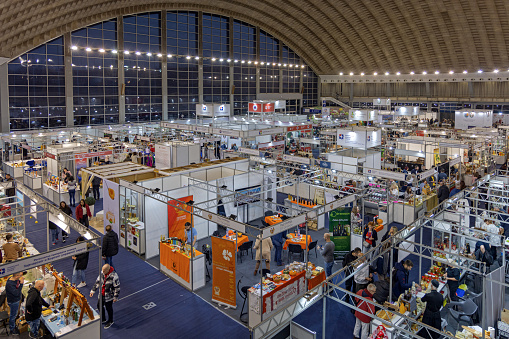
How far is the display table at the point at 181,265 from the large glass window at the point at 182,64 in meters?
26.5

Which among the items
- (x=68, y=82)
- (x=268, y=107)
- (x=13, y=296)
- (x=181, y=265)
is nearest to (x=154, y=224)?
(x=181, y=265)

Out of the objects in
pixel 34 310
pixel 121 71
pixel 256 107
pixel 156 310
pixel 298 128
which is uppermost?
pixel 121 71

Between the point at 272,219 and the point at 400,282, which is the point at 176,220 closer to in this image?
the point at 272,219

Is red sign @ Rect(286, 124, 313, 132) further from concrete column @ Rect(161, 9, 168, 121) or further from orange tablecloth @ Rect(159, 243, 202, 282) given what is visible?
concrete column @ Rect(161, 9, 168, 121)

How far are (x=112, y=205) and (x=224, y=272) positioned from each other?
17.5 feet

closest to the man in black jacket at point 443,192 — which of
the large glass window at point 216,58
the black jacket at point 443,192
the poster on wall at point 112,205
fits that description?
the black jacket at point 443,192

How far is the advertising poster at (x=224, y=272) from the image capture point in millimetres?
8734

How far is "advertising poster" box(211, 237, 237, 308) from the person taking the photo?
8.73 m

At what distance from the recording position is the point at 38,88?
27812 millimetres

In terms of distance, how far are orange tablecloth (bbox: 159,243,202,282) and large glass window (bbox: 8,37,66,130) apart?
22.1 meters

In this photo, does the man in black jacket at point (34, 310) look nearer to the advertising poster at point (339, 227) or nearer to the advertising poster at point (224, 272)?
the advertising poster at point (224, 272)

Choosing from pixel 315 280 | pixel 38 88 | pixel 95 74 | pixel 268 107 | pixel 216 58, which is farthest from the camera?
pixel 216 58

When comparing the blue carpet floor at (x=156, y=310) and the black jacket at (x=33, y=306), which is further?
the blue carpet floor at (x=156, y=310)

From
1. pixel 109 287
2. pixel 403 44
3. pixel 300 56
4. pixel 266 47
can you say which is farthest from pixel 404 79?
pixel 109 287
